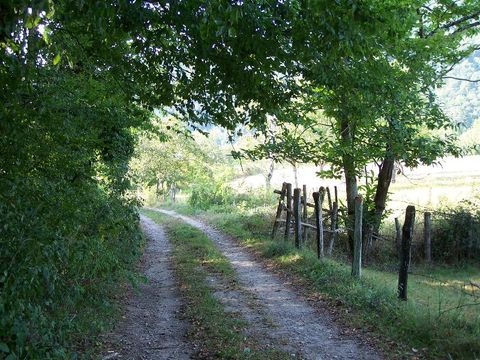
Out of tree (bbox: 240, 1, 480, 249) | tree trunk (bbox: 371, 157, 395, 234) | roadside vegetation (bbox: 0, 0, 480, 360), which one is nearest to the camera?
roadside vegetation (bbox: 0, 0, 480, 360)

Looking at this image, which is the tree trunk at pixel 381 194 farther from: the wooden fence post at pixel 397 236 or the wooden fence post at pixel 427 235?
the wooden fence post at pixel 427 235

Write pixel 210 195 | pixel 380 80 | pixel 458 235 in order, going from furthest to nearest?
pixel 210 195 < pixel 458 235 < pixel 380 80

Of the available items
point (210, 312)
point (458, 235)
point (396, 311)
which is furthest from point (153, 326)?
point (458, 235)

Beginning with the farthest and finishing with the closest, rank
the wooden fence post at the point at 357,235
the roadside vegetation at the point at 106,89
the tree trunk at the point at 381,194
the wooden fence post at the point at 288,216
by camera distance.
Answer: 1. the tree trunk at the point at 381,194
2. the wooden fence post at the point at 288,216
3. the wooden fence post at the point at 357,235
4. the roadside vegetation at the point at 106,89

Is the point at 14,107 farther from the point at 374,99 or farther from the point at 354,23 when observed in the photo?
the point at 374,99

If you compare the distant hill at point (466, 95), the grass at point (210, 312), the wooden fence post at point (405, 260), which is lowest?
the grass at point (210, 312)

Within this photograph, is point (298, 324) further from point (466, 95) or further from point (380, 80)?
point (466, 95)

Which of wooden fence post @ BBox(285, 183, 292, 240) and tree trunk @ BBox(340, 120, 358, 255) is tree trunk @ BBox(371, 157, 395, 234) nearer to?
tree trunk @ BBox(340, 120, 358, 255)

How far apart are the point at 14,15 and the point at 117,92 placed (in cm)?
433

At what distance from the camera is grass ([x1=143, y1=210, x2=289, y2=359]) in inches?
225

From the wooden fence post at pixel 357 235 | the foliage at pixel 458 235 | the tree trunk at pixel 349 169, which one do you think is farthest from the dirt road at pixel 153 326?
the foliage at pixel 458 235

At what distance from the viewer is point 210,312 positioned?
7324 mm

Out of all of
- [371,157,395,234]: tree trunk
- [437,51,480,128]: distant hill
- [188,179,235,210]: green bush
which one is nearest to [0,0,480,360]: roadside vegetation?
[371,157,395,234]: tree trunk

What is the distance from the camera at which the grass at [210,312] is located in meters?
5.73
